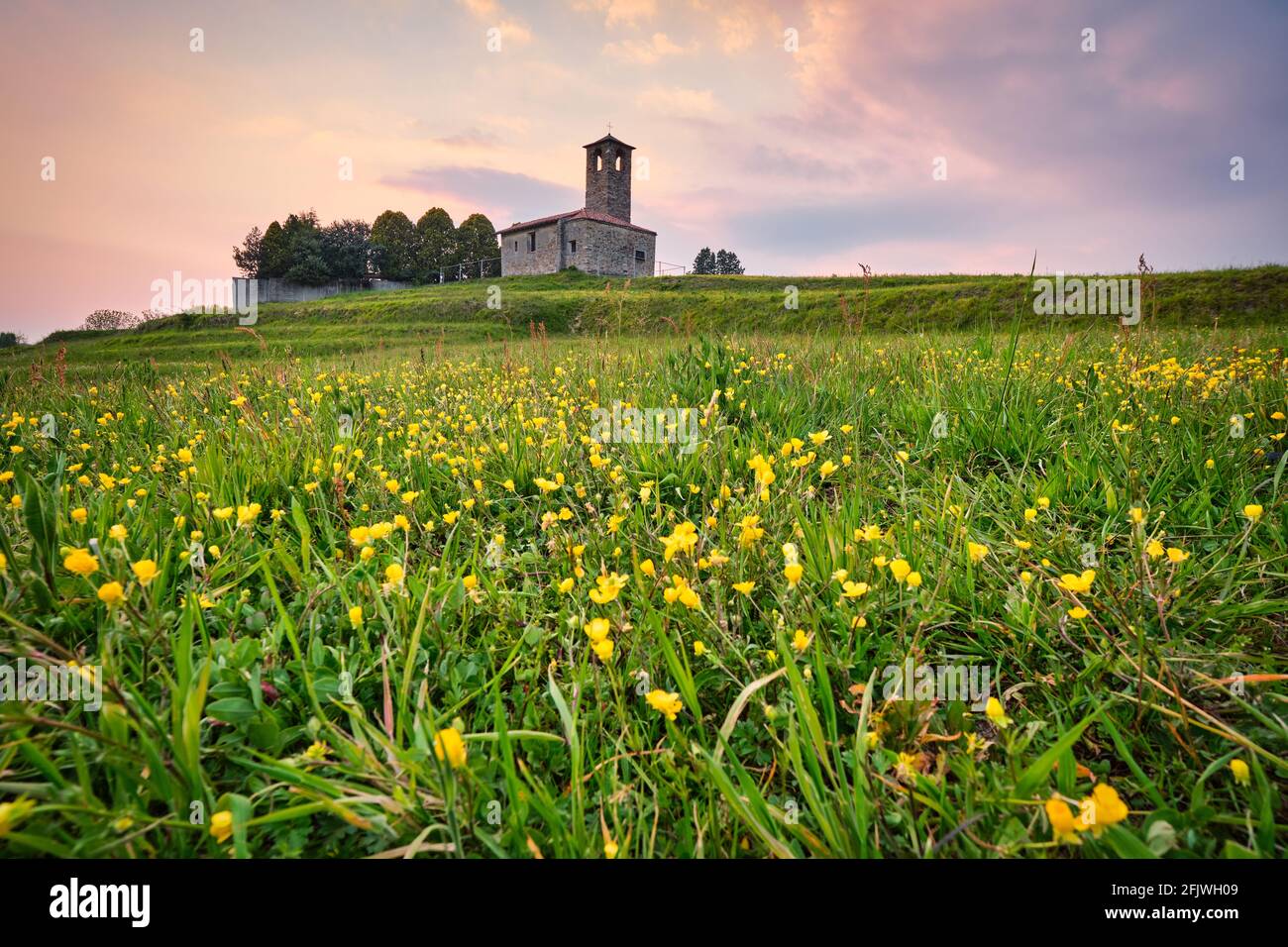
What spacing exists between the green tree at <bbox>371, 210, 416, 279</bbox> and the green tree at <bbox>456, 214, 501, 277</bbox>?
20.5 ft

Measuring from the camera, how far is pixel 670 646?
56.6 inches

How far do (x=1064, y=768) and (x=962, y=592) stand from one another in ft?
2.65

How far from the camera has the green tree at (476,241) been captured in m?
77.8

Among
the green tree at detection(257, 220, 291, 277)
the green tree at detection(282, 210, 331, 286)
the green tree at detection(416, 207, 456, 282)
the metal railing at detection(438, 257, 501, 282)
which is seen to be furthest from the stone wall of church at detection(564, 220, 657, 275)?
the green tree at detection(257, 220, 291, 277)

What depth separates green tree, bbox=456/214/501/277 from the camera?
7781cm

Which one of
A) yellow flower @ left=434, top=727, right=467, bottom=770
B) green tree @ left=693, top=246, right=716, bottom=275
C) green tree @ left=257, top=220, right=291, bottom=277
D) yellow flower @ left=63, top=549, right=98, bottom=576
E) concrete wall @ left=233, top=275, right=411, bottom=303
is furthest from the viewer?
green tree @ left=693, top=246, right=716, bottom=275

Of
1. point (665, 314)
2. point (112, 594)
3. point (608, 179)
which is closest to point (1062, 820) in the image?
point (112, 594)

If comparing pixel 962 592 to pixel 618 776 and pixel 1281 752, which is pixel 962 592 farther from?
pixel 618 776

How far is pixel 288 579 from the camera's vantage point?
223 cm

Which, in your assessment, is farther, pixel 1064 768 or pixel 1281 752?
pixel 1281 752

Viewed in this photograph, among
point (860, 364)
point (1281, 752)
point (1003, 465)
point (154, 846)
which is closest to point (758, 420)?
point (1003, 465)

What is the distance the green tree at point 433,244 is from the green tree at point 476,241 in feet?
3.45

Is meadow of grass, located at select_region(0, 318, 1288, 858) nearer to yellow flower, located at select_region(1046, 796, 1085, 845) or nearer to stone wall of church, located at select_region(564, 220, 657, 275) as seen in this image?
yellow flower, located at select_region(1046, 796, 1085, 845)
